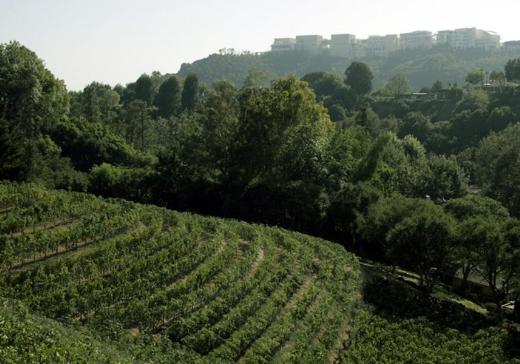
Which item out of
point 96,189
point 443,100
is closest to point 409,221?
point 96,189

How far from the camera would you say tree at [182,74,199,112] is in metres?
114

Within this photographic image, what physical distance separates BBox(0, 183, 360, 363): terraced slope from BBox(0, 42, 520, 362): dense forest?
11 cm

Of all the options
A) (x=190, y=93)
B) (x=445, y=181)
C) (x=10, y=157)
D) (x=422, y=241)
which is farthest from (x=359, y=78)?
(x=10, y=157)

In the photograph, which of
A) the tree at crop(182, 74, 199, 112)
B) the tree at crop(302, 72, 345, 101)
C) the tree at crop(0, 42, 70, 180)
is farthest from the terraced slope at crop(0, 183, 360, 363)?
the tree at crop(302, 72, 345, 101)

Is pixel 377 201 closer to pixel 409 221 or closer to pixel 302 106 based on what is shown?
pixel 409 221

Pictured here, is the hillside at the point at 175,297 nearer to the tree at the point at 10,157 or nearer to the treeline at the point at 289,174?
the treeline at the point at 289,174

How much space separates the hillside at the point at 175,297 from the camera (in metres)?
20.3

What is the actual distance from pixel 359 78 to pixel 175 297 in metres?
108

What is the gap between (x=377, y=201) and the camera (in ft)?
131

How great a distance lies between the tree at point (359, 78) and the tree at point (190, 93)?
3546 centimetres

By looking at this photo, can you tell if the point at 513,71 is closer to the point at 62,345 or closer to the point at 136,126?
the point at 136,126

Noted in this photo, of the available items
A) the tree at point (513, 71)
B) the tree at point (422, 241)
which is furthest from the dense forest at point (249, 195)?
the tree at point (513, 71)

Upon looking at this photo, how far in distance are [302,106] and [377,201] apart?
1099cm

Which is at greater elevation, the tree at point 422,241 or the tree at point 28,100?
the tree at point 28,100
